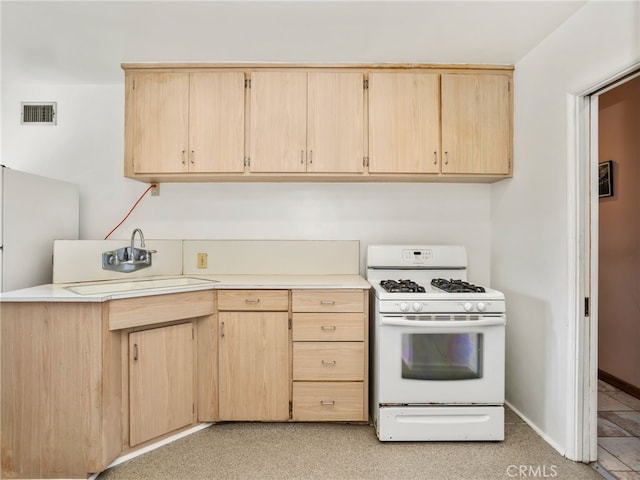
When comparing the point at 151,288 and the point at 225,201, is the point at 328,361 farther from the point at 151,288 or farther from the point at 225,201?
the point at 225,201

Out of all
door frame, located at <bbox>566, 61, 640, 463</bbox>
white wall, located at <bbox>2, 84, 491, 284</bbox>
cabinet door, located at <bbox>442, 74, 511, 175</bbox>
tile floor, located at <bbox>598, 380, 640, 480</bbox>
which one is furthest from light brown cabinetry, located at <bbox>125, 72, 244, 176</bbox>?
tile floor, located at <bbox>598, 380, 640, 480</bbox>

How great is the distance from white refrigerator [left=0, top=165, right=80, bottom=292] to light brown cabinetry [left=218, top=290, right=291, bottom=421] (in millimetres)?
1202

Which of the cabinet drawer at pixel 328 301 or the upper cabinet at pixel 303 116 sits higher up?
the upper cabinet at pixel 303 116

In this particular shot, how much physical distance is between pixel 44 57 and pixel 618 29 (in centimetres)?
320

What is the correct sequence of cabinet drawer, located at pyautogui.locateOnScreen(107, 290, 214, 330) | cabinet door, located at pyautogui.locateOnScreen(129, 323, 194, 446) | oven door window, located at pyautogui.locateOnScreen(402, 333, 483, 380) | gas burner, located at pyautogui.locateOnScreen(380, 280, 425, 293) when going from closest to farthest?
cabinet drawer, located at pyautogui.locateOnScreen(107, 290, 214, 330), cabinet door, located at pyautogui.locateOnScreen(129, 323, 194, 446), oven door window, located at pyautogui.locateOnScreen(402, 333, 483, 380), gas burner, located at pyautogui.locateOnScreen(380, 280, 425, 293)

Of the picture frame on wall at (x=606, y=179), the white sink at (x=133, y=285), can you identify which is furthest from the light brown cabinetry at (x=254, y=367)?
the picture frame on wall at (x=606, y=179)

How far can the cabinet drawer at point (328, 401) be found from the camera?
7.20 feet

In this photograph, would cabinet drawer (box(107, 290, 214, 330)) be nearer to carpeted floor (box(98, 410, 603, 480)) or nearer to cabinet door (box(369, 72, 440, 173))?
carpeted floor (box(98, 410, 603, 480))

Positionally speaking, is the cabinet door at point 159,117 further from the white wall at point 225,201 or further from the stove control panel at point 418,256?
the stove control panel at point 418,256

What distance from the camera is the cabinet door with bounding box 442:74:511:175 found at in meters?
2.42

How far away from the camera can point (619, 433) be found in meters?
2.15

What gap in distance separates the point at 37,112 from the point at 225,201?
157 cm

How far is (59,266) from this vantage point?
2.26m

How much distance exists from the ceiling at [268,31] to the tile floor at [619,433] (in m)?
2.32
